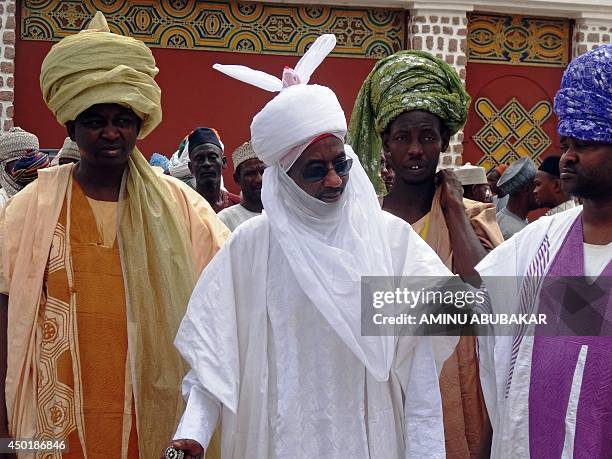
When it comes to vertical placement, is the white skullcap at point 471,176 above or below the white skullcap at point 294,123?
above

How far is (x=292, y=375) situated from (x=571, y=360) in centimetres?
89

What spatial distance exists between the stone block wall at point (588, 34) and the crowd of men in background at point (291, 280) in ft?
36.4

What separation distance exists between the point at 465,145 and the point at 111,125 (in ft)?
37.9

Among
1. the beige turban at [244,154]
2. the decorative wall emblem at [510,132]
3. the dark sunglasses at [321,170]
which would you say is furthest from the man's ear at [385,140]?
the decorative wall emblem at [510,132]

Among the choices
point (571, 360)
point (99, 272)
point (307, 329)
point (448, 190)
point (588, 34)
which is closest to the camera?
point (571, 360)

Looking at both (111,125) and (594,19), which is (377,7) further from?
(111,125)

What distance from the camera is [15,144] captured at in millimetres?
8453

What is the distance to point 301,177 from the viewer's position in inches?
156

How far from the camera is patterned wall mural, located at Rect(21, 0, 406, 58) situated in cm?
1461

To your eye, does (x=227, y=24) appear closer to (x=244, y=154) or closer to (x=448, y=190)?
(x=244, y=154)

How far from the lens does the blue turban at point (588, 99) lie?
3699 mm

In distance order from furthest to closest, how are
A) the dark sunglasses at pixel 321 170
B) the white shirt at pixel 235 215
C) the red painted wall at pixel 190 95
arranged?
the red painted wall at pixel 190 95
the white shirt at pixel 235 215
the dark sunglasses at pixel 321 170

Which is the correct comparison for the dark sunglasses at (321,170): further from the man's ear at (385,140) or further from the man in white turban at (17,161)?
the man in white turban at (17,161)

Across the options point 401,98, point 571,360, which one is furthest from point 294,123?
point 571,360
